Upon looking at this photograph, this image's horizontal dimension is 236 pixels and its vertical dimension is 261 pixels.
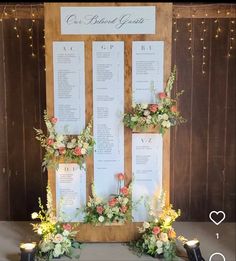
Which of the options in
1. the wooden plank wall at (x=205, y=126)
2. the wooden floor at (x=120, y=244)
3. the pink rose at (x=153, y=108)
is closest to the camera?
the pink rose at (x=153, y=108)

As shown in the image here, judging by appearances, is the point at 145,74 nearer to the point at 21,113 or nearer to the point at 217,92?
the point at 217,92

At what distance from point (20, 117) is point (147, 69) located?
1626 millimetres

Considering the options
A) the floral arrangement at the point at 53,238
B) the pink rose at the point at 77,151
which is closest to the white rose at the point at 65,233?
the floral arrangement at the point at 53,238

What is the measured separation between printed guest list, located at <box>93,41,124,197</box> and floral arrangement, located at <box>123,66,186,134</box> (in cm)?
15

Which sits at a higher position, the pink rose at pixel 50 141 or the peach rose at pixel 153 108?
the peach rose at pixel 153 108

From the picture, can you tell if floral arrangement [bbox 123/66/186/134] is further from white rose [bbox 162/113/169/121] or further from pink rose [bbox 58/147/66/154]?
pink rose [bbox 58/147/66/154]

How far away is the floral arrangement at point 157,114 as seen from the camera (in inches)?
145

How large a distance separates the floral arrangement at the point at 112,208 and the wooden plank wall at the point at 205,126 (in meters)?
0.99

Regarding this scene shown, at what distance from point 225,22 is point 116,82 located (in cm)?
150

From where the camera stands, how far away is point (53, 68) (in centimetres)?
375

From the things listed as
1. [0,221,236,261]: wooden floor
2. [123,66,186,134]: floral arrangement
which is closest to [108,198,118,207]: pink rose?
[0,221,236,261]: wooden floor

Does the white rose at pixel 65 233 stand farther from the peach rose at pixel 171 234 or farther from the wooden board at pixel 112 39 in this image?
the peach rose at pixel 171 234

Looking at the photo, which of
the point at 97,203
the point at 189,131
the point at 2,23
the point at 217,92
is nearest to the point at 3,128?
the point at 2,23

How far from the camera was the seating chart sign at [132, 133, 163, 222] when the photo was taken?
3.84 meters
